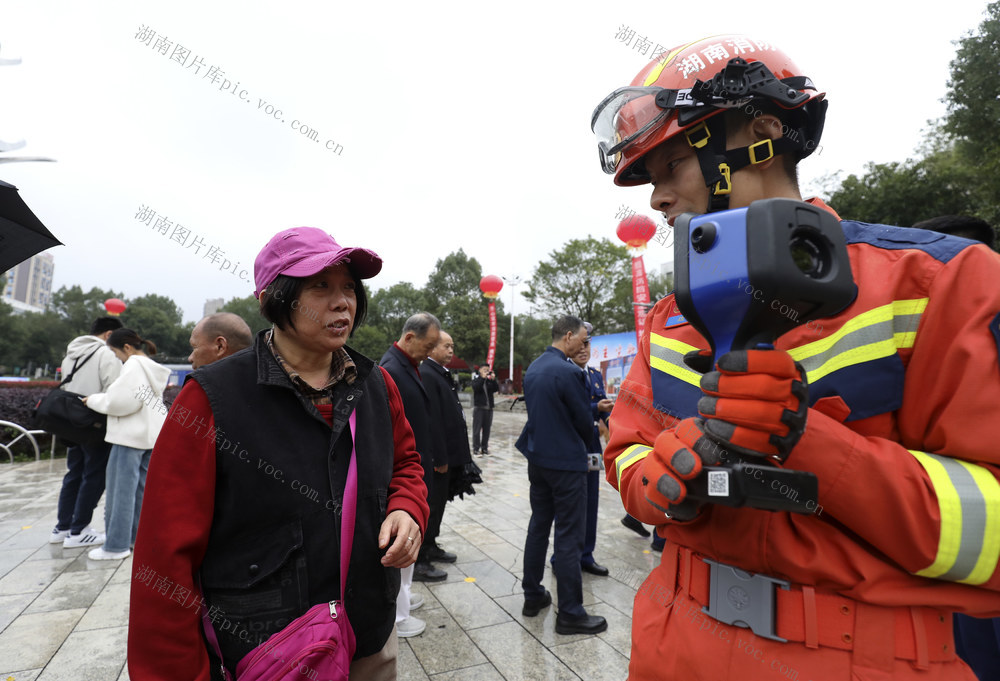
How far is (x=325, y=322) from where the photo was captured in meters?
1.94

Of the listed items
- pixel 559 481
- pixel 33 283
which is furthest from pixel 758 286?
pixel 33 283

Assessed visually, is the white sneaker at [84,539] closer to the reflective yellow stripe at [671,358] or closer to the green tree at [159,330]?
the reflective yellow stripe at [671,358]

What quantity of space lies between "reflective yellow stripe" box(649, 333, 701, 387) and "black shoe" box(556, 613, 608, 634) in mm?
3003

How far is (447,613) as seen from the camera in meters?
4.06

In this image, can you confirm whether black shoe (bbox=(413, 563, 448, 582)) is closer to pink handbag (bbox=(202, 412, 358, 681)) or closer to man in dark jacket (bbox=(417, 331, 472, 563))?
man in dark jacket (bbox=(417, 331, 472, 563))

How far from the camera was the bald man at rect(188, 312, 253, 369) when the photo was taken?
3760 mm

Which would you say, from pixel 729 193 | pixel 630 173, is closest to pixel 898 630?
pixel 729 193

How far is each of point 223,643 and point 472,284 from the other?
171ft

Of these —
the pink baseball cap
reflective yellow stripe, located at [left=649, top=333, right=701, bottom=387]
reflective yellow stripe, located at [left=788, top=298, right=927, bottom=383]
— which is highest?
the pink baseball cap

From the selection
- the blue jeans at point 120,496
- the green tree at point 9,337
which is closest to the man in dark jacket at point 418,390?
the blue jeans at point 120,496

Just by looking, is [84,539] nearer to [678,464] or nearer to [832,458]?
[678,464]

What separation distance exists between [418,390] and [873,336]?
3754mm

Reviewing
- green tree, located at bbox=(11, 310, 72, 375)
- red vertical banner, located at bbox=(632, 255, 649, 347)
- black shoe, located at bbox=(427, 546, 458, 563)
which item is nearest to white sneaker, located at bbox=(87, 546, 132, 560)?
black shoe, located at bbox=(427, 546, 458, 563)

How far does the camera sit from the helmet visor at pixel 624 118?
1.44 metres
